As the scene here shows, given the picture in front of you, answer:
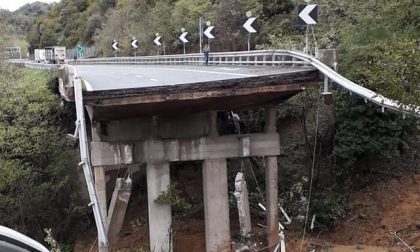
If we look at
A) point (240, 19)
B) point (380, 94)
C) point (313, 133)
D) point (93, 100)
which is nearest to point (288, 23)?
point (240, 19)

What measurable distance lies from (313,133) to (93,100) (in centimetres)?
1205

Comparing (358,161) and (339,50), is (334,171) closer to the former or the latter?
(358,161)

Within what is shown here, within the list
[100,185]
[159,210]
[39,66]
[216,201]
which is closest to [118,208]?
[159,210]

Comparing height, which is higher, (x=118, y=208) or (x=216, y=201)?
(x=216, y=201)

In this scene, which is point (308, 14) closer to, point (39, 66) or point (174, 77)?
Result: point (174, 77)

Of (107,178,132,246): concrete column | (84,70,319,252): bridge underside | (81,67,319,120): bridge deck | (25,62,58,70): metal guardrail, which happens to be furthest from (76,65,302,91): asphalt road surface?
(25,62,58,70): metal guardrail

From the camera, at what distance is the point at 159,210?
58.0 ft

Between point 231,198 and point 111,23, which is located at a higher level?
point 111,23

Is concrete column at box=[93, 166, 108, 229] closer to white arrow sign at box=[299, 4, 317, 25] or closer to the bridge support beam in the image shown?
the bridge support beam

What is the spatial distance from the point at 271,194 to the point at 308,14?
19.6 feet

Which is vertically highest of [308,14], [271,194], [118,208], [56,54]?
[308,14]

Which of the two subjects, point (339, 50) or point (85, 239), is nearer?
point (339, 50)

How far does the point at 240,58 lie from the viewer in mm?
26656

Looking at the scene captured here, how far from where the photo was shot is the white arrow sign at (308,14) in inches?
688
